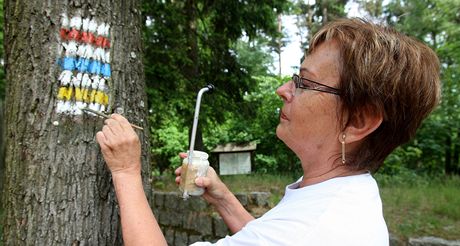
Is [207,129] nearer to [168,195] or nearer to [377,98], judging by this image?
[168,195]

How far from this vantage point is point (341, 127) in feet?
4.99

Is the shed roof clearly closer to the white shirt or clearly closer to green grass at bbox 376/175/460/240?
green grass at bbox 376/175/460/240

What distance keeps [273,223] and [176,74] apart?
5585 millimetres

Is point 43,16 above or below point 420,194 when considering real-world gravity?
above

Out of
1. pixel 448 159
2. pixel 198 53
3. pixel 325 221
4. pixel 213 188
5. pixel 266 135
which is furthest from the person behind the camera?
pixel 266 135

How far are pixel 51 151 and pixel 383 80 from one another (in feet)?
4.33

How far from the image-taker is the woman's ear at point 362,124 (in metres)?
1.49

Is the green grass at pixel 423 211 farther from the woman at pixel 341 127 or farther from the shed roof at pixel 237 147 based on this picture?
the shed roof at pixel 237 147

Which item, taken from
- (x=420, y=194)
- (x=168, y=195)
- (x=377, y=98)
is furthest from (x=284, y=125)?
(x=168, y=195)

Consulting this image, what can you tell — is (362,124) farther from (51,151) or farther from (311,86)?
(51,151)

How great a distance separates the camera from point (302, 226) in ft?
4.11

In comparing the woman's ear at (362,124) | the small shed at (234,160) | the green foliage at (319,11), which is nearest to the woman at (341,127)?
the woman's ear at (362,124)

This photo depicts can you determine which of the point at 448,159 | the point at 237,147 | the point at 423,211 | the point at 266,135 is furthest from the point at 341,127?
the point at 266,135

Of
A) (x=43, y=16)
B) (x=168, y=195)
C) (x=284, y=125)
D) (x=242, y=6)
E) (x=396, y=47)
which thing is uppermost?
(x=242, y=6)
